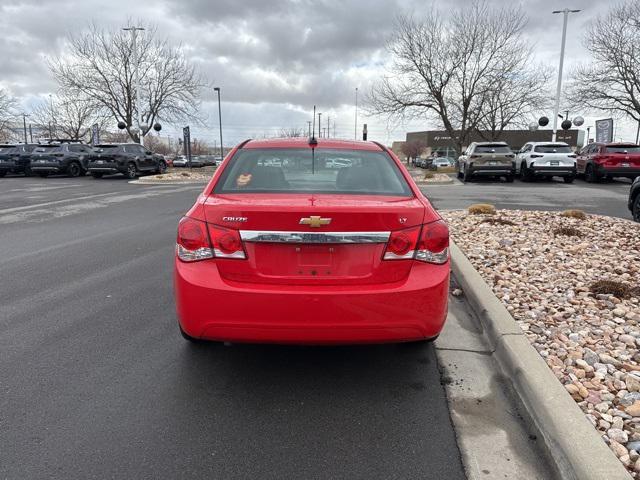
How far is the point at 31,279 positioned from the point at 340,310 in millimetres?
4369

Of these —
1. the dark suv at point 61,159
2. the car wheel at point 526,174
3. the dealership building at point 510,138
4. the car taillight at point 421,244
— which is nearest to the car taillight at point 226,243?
A: the car taillight at point 421,244

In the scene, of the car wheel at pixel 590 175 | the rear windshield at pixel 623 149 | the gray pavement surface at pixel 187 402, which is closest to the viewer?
the gray pavement surface at pixel 187 402

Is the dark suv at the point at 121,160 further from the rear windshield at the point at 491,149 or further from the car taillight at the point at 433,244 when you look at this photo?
the car taillight at the point at 433,244

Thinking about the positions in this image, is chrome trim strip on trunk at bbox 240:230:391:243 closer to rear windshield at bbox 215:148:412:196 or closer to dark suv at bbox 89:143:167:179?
rear windshield at bbox 215:148:412:196

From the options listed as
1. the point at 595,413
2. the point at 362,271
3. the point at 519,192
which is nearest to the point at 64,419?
the point at 362,271

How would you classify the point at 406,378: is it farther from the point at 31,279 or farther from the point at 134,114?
the point at 134,114

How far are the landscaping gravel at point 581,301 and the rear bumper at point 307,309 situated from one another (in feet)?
3.45

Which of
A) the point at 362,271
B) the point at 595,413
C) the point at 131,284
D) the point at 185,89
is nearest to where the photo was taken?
the point at 595,413

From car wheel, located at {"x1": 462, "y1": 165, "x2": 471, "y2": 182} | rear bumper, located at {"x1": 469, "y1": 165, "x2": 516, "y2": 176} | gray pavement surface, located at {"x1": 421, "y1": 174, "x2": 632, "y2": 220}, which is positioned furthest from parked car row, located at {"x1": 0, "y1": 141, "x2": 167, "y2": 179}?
rear bumper, located at {"x1": 469, "y1": 165, "x2": 516, "y2": 176}

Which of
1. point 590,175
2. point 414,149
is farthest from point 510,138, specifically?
point 590,175

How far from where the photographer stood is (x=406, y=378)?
3295mm

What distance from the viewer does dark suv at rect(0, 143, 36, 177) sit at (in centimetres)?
2536

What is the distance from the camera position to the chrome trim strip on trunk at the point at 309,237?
2.79m

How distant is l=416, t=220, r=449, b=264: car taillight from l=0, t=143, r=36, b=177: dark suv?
27.0 metres
